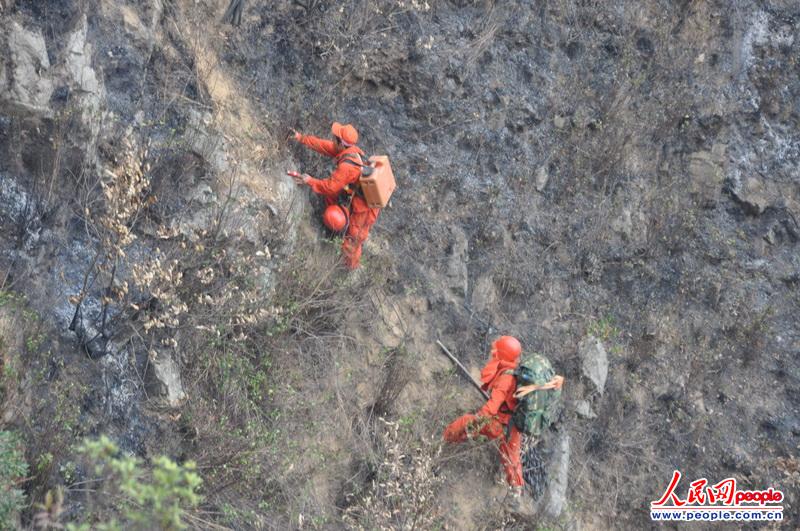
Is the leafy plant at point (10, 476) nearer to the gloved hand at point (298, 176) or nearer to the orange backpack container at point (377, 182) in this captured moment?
the gloved hand at point (298, 176)

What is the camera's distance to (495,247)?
8461 millimetres

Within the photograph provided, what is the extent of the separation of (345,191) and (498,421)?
2318 millimetres

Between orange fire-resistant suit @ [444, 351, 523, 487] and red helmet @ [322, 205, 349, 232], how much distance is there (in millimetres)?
1714

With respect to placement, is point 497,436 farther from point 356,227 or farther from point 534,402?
point 356,227

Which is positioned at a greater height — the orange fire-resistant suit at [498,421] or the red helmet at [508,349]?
the red helmet at [508,349]

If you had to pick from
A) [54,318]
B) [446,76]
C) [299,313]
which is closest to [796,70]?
[446,76]

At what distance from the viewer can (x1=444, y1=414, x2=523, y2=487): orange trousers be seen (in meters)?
6.87

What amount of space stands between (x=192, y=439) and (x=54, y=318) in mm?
1252

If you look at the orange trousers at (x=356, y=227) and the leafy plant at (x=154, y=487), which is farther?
the orange trousers at (x=356, y=227)

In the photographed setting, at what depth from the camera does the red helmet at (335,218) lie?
23.6 feet

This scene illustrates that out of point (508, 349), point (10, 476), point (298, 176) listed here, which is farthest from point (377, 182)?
point (10, 476)

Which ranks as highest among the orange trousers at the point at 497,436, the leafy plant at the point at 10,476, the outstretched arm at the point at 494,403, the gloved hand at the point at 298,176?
the gloved hand at the point at 298,176

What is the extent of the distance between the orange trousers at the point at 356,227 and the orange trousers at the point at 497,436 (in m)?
1.64

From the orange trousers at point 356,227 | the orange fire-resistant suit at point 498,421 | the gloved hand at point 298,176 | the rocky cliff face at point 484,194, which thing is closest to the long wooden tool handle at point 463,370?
the rocky cliff face at point 484,194
